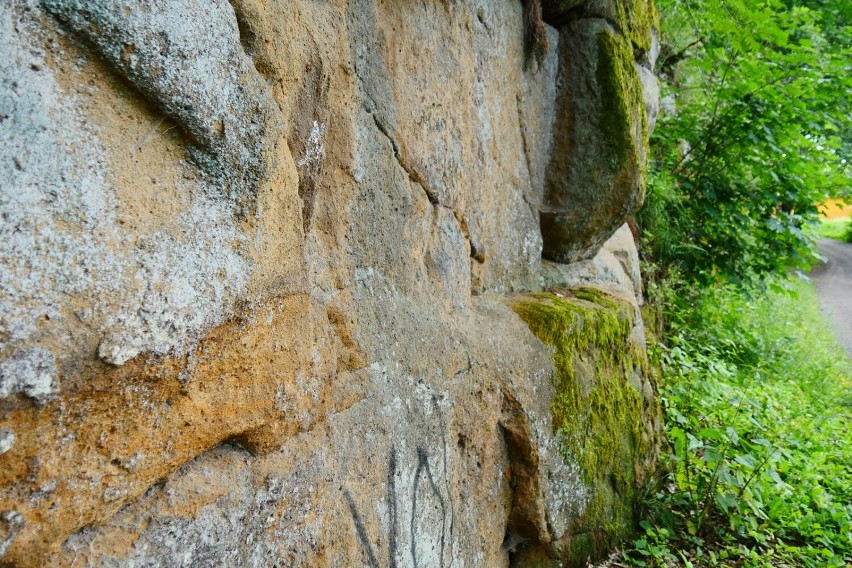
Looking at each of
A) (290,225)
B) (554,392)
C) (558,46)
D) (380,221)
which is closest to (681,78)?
(558,46)

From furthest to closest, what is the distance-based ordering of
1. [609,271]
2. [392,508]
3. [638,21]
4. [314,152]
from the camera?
[609,271], [638,21], [392,508], [314,152]

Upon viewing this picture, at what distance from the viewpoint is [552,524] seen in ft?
8.52

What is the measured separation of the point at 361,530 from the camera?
1625mm

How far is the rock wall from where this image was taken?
2.93ft

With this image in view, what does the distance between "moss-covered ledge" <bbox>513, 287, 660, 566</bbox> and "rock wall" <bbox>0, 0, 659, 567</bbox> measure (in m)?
0.02

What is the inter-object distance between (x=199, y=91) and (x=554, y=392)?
6.85 feet

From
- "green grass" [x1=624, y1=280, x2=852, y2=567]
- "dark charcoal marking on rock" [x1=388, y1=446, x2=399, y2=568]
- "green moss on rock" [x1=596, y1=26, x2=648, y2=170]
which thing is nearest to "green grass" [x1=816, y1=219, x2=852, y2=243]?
"green grass" [x1=624, y1=280, x2=852, y2=567]

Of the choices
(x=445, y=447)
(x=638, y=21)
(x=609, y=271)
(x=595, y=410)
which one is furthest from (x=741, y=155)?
(x=445, y=447)

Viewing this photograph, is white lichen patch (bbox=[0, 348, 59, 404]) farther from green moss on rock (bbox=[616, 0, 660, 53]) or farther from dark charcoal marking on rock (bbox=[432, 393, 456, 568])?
green moss on rock (bbox=[616, 0, 660, 53])

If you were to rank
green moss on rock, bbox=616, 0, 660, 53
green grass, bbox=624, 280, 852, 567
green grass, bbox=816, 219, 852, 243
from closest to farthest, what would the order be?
green grass, bbox=624, 280, 852, 567, green moss on rock, bbox=616, 0, 660, 53, green grass, bbox=816, 219, 852, 243

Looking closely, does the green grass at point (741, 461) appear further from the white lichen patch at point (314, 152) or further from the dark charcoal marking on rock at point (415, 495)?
the white lichen patch at point (314, 152)

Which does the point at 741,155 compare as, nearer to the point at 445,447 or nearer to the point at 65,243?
the point at 445,447

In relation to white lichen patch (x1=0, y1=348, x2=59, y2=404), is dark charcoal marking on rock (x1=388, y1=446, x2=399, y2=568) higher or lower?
lower

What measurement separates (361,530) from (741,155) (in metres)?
5.54
